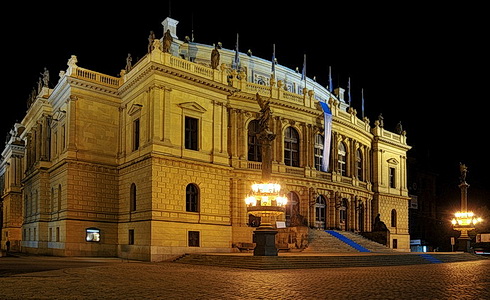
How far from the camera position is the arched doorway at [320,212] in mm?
44562

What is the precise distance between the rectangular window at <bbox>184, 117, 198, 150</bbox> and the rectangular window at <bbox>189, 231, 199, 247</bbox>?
560cm

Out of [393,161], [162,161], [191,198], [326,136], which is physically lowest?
[191,198]

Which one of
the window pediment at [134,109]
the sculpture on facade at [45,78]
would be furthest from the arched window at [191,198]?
the sculpture on facade at [45,78]

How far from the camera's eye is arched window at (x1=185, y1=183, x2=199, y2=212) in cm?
3503

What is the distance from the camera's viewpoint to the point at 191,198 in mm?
35281

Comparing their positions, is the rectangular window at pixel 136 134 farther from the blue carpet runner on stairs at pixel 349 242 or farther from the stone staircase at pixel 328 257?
the blue carpet runner on stairs at pixel 349 242

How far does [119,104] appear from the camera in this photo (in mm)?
38719

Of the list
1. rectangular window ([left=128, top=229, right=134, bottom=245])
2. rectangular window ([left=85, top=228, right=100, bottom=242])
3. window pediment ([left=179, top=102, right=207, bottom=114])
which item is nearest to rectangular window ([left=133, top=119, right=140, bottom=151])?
window pediment ([left=179, top=102, right=207, bottom=114])

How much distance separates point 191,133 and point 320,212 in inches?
577

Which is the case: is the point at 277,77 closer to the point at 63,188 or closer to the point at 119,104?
the point at 119,104

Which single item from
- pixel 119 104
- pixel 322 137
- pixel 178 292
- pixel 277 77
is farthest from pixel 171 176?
pixel 277 77

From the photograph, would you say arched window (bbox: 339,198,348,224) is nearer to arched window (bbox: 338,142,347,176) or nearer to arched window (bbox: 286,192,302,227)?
arched window (bbox: 338,142,347,176)

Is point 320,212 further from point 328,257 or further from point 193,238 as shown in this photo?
point 328,257

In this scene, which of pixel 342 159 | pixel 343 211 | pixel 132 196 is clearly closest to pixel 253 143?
pixel 132 196
